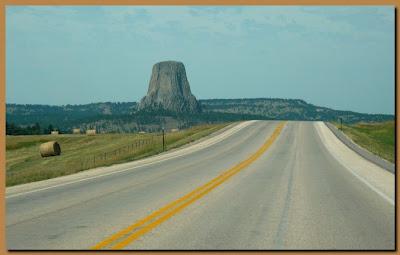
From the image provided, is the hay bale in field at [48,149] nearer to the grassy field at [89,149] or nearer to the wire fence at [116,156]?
the grassy field at [89,149]

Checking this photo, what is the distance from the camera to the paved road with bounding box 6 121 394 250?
27.9 ft

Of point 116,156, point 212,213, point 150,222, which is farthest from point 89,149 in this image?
point 150,222

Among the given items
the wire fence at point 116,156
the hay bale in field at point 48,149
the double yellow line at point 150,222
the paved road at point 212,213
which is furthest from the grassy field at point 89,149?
the double yellow line at point 150,222

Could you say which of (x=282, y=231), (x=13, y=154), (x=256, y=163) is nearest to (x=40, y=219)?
(x=282, y=231)

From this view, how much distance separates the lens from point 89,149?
67625 millimetres

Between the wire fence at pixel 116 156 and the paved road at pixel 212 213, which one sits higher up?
the paved road at pixel 212 213

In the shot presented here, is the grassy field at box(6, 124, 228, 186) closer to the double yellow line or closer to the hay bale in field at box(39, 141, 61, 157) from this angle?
the hay bale in field at box(39, 141, 61, 157)

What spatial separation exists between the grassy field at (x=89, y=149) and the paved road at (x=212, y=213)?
21226 mm

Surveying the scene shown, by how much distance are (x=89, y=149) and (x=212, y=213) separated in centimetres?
5784

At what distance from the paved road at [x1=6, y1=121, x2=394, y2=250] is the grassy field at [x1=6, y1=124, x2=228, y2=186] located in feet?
69.6

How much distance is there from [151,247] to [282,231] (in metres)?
2.27

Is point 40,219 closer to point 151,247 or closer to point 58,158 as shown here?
point 151,247

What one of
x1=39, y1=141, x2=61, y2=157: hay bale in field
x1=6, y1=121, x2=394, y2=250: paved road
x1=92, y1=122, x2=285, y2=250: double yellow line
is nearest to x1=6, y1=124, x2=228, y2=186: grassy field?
x1=39, y1=141, x2=61, y2=157: hay bale in field

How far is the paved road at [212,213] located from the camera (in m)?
8.52
